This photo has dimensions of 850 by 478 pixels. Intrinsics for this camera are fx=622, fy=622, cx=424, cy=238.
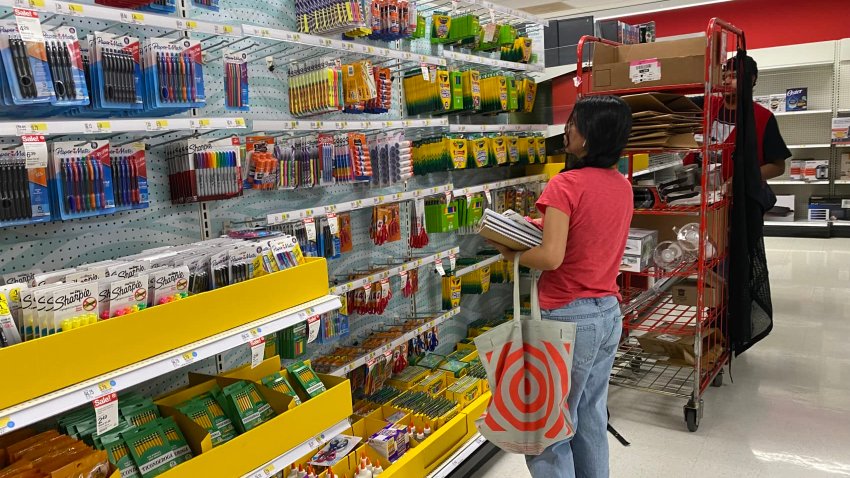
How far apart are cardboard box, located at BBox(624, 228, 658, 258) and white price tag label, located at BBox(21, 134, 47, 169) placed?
292 centimetres

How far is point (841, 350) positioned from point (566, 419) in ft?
12.1

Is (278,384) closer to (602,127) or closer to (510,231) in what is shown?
(510,231)

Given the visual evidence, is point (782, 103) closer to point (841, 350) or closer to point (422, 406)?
point (841, 350)

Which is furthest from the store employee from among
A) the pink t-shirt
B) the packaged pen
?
the packaged pen

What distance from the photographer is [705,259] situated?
12.1 feet

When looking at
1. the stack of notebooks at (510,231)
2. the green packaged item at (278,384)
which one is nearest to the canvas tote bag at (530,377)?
the stack of notebooks at (510,231)

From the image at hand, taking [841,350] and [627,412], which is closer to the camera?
[627,412]

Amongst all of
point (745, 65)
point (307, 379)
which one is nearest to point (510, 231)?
point (307, 379)

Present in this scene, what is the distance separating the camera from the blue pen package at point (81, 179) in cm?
192

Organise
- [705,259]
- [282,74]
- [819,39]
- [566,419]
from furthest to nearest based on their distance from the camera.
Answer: [819,39] → [705,259] → [282,74] → [566,419]

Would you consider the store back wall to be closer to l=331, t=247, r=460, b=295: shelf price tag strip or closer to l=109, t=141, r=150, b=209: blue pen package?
l=331, t=247, r=460, b=295: shelf price tag strip

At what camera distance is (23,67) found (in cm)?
175

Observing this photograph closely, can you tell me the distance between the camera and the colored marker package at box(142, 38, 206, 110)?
2104 millimetres

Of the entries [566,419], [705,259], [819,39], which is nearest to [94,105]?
[566,419]
